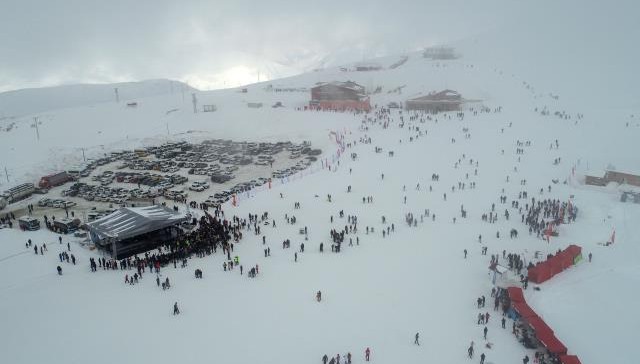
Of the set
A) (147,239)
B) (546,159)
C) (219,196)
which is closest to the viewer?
(147,239)

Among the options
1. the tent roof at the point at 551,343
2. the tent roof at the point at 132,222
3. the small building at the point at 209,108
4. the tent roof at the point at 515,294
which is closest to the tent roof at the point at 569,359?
the tent roof at the point at 551,343

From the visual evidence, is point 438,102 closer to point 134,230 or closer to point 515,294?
point 515,294

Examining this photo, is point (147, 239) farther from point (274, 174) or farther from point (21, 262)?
point (274, 174)

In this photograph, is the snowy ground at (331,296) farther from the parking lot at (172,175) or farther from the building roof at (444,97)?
the building roof at (444,97)

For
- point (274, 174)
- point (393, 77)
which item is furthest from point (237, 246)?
point (393, 77)

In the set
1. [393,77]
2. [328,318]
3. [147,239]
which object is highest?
[393,77]

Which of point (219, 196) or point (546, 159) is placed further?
point (546, 159)

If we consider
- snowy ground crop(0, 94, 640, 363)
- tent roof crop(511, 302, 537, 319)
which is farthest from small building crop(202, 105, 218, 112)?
tent roof crop(511, 302, 537, 319)
